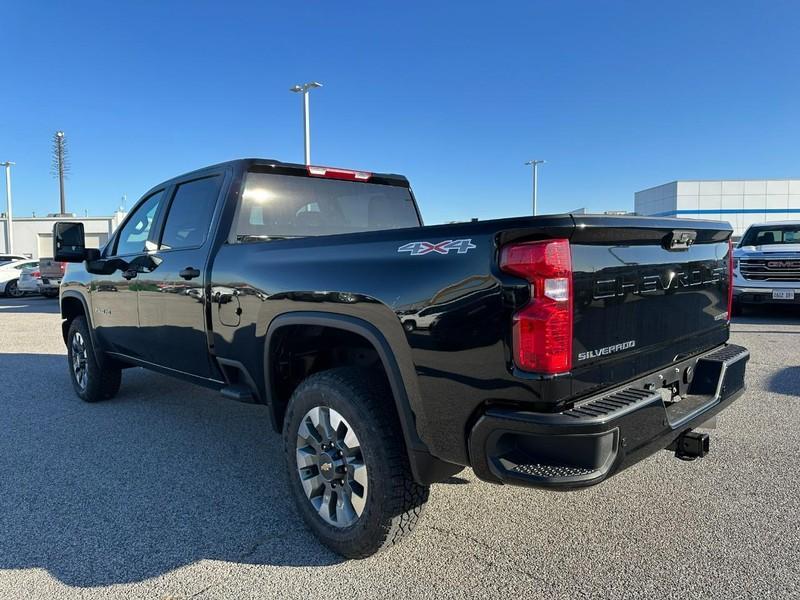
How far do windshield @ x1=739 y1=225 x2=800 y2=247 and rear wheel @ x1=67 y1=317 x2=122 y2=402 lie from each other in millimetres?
11368

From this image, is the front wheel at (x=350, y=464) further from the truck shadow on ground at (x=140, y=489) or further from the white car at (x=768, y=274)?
the white car at (x=768, y=274)

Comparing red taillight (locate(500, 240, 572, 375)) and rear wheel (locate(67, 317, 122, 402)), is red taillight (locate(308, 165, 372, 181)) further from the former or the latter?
rear wheel (locate(67, 317, 122, 402))

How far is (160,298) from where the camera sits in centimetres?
417

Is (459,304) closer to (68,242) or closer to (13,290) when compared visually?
(68,242)

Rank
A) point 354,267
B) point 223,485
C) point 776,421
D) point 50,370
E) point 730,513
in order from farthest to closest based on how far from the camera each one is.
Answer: point 50,370, point 776,421, point 223,485, point 730,513, point 354,267

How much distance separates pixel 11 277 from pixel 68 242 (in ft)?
61.1

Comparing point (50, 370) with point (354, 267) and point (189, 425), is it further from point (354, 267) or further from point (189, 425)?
point (354, 267)

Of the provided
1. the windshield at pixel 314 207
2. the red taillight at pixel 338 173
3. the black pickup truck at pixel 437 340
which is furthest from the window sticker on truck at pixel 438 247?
the red taillight at pixel 338 173

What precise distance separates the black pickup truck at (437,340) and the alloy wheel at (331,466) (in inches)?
0.4

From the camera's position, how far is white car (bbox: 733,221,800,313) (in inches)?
411

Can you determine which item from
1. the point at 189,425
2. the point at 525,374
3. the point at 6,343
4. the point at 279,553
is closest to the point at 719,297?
the point at 525,374

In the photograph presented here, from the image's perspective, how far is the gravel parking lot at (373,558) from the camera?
2.60 m

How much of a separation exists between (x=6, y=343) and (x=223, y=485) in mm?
7869

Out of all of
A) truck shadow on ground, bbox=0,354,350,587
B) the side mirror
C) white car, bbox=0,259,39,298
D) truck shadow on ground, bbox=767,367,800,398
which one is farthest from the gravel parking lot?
white car, bbox=0,259,39,298
